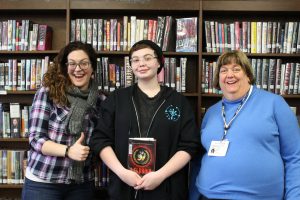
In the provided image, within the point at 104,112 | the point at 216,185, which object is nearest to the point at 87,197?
the point at 104,112

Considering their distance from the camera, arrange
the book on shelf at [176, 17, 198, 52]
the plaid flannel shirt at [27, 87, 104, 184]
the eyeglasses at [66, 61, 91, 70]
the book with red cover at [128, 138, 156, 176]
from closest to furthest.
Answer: the book with red cover at [128, 138, 156, 176], the plaid flannel shirt at [27, 87, 104, 184], the eyeglasses at [66, 61, 91, 70], the book on shelf at [176, 17, 198, 52]

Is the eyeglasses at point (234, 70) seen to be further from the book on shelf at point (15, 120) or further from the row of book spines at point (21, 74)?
the book on shelf at point (15, 120)

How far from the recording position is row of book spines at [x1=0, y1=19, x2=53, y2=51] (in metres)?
2.64

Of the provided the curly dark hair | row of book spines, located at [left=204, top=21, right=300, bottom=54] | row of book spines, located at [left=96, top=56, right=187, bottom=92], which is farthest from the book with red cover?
row of book spines, located at [left=204, top=21, right=300, bottom=54]

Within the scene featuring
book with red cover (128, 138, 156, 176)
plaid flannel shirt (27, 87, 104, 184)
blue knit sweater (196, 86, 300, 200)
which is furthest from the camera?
plaid flannel shirt (27, 87, 104, 184)

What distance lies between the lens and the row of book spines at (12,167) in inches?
104

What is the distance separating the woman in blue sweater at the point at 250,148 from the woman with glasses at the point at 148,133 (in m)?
0.15

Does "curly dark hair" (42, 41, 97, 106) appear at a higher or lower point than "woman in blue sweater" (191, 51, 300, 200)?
higher

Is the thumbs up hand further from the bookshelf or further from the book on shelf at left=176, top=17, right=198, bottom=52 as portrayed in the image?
the book on shelf at left=176, top=17, right=198, bottom=52

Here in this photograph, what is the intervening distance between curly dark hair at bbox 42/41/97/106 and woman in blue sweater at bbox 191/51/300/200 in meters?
0.87

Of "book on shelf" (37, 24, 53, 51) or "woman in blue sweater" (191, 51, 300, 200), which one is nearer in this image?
"woman in blue sweater" (191, 51, 300, 200)

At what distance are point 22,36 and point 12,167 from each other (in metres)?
1.13

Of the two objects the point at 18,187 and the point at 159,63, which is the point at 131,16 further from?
the point at 18,187

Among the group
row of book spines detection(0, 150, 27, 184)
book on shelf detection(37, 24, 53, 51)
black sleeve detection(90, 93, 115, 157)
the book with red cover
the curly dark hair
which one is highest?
book on shelf detection(37, 24, 53, 51)
